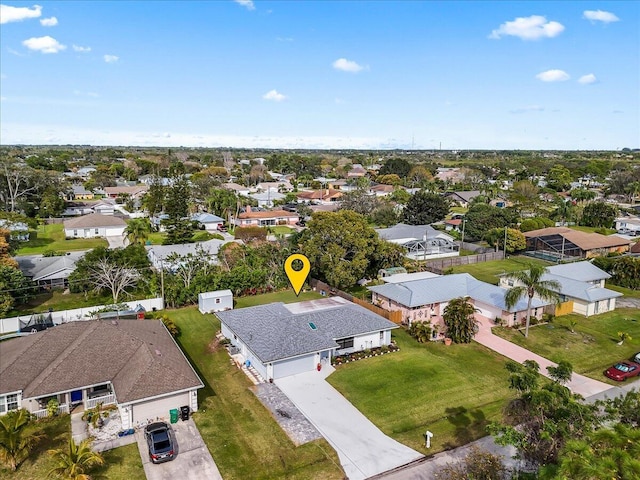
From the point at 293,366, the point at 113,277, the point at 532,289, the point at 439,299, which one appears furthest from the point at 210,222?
the point at 532,289

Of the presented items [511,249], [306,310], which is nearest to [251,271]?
[306,310]

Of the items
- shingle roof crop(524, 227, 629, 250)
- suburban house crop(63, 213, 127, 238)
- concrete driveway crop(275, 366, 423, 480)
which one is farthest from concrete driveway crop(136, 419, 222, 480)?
suburban house crop(63, 213, 127, 238)

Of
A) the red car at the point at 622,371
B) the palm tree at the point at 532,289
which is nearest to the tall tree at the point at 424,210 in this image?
the palm tree at the point at 532,289

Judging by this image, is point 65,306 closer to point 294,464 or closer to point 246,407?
point 246,407

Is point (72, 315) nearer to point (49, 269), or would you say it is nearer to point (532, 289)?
point (49, 269)

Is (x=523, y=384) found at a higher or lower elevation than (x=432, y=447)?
higher

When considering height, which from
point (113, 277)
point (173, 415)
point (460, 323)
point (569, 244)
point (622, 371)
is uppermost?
point (569, 244)
